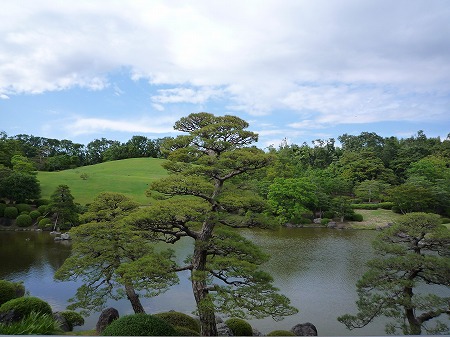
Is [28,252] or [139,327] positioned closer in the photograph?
[139,327]

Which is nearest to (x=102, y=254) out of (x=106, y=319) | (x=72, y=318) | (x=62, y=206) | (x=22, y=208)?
(x=106, y=319)

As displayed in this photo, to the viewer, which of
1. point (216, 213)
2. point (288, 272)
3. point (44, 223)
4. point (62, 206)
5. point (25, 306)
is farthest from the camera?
point (44, 223)

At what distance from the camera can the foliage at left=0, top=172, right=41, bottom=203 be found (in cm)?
2927

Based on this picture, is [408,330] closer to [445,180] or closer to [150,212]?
[150,212]

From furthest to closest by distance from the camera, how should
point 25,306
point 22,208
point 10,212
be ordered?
point 22,208, point 10,212, point 25,306

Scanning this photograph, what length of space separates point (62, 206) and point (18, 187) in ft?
19.9

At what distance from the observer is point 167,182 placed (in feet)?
25.7

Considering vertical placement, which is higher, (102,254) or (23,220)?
(102,254)

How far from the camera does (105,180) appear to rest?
4231 cm

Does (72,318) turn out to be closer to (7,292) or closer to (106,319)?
(106,319)

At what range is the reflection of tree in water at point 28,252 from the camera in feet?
54.7

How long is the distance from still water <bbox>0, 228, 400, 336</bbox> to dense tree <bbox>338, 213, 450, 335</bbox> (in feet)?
6.34

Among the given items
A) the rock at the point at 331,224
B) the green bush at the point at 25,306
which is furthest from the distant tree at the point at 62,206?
the rock at the point at 331,224

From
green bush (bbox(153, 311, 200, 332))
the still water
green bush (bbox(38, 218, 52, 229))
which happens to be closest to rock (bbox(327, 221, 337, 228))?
the still water
